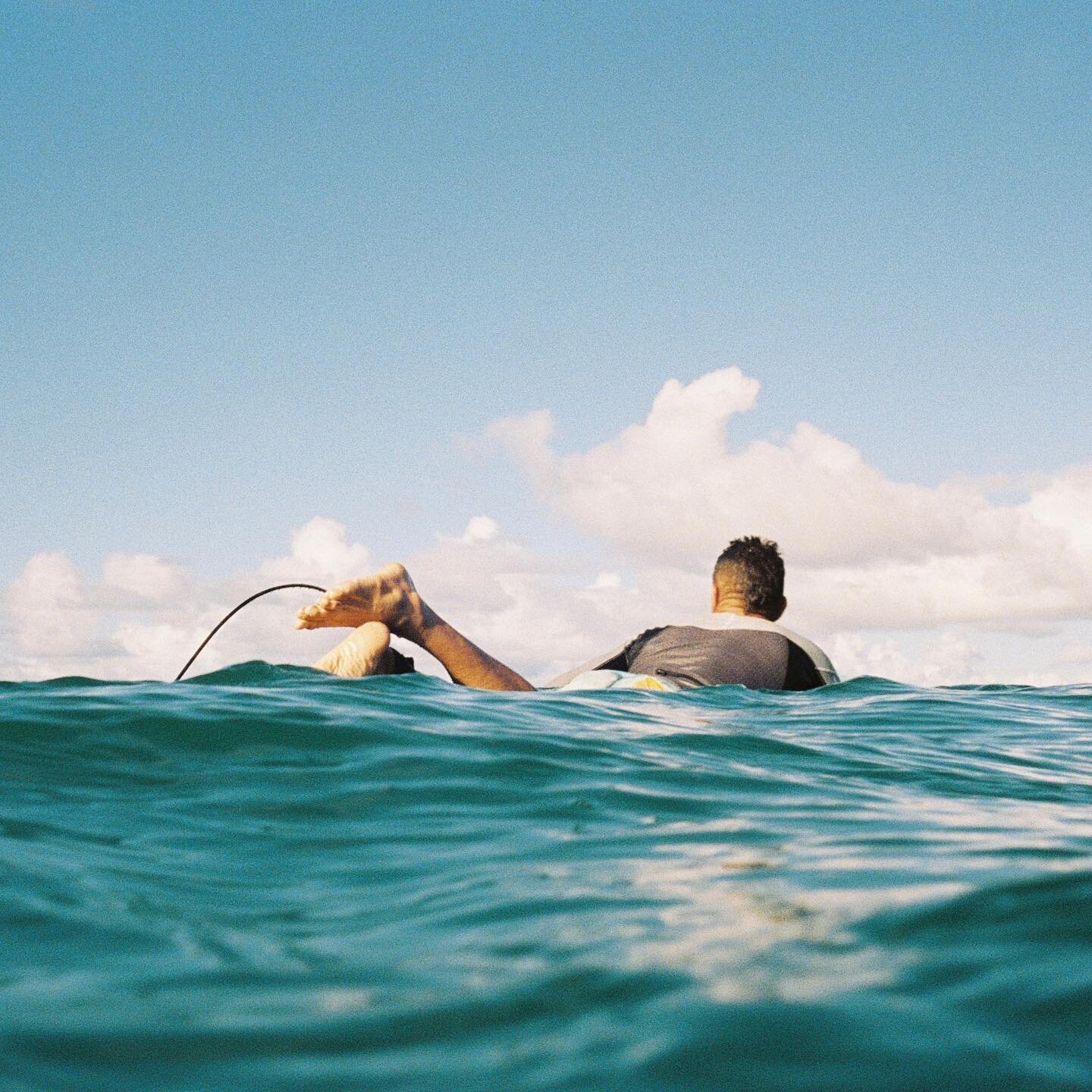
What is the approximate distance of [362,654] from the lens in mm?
8547

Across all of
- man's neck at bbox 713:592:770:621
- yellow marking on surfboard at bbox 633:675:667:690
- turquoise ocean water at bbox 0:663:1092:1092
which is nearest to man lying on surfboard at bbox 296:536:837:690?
yellow marking on surfboard at bbox 633:675:667:690

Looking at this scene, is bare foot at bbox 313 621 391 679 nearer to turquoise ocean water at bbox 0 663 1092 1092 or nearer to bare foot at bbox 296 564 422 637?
bare foot at bbox 296 564 422 637

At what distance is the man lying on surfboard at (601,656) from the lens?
8.50m

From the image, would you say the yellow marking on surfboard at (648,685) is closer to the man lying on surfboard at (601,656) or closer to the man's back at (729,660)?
the man lying on surfboard at (601,656)

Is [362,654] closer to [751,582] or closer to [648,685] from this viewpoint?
[648,685]

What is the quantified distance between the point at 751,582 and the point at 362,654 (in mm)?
3351

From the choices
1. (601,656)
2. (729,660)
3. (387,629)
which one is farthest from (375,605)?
(729,660)

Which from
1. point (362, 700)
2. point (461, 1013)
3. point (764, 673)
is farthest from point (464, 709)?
point (461, 1013)

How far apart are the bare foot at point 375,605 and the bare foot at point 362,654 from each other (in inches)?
4.5

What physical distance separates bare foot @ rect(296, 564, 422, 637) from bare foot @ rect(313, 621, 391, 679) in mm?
113

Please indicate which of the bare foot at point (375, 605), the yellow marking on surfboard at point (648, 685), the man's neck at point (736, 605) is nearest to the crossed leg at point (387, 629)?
the bare foot at point (375, 605)

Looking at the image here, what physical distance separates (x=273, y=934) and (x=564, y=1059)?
3.36ft

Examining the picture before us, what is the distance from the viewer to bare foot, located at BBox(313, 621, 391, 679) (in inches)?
336

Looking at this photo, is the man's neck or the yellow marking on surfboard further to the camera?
the man's neck
